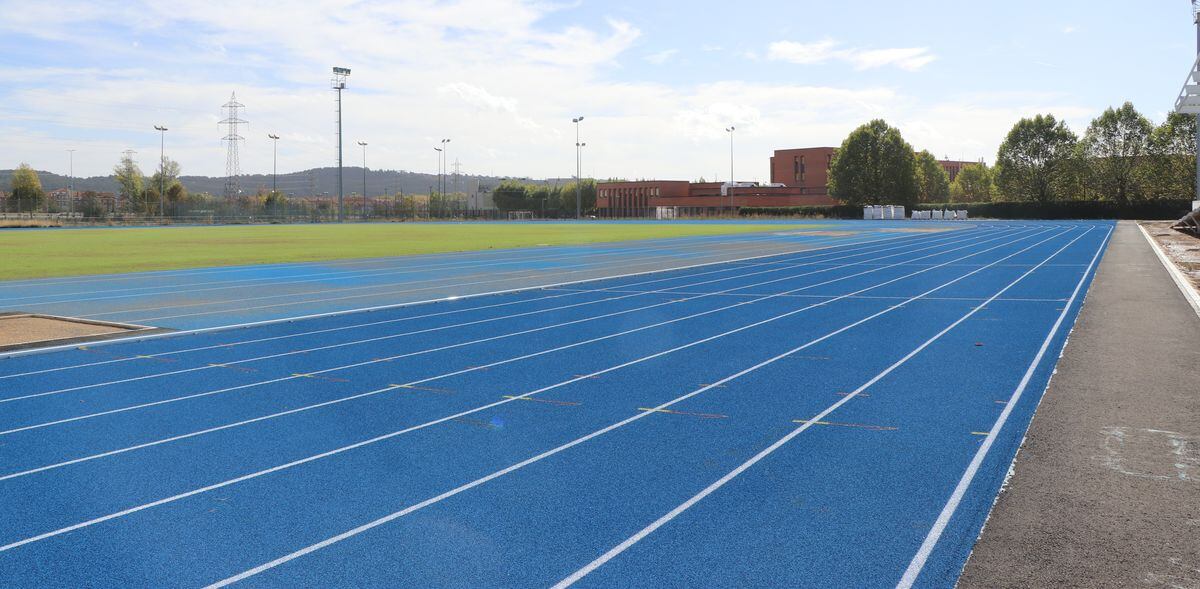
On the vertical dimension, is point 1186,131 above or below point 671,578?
above

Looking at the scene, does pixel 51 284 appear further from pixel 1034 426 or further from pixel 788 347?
pixel 1034 426

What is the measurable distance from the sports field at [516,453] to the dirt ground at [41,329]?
2.61 ft

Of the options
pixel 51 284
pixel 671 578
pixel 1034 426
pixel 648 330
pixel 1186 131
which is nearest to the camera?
pixel 671 578

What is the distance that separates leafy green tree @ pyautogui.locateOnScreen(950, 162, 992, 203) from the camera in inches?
5340

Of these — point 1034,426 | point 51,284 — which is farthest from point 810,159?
point 1034,426

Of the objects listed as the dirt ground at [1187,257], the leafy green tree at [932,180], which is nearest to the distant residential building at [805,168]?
the leafy green tree at [932,180]

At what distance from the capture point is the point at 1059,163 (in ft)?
274

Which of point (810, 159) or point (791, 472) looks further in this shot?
point (810, 159)

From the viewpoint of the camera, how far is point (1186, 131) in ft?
257

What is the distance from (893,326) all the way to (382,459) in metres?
7.74

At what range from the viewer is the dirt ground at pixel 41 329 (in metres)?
10.2

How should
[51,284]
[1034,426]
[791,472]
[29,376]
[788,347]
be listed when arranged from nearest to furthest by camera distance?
1. [791,472]
2. [1034,426]
3. [29,376]
4. [788,347]
5. [51,284]

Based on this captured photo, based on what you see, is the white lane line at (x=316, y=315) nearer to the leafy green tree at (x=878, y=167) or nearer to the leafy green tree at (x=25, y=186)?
the leafy green tree at (x=878, y=167)

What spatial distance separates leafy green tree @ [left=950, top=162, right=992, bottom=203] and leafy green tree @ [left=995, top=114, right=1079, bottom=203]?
5168 cm
